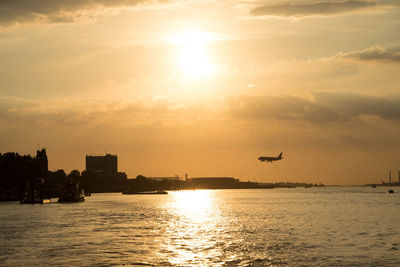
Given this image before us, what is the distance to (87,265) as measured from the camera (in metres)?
56.0

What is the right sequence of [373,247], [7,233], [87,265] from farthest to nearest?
[7,233], [373,247], [87,265]

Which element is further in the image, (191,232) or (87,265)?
(191,232)

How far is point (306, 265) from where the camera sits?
56625 mm

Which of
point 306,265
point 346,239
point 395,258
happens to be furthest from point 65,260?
point 346,239

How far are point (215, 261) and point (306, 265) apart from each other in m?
9.66

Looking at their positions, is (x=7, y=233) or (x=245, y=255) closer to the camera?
(x=245, y=255)

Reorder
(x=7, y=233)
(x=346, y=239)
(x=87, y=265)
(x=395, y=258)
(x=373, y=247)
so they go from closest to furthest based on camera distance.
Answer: (x=87, y=265), (x=395, y=258), (x=373, y=247), (x=346, y=239), (x=7, y=233)

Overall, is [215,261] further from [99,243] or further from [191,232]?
[191,232]

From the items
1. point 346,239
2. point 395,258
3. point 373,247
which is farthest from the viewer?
point 346,239

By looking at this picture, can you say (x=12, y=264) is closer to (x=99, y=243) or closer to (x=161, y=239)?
(x=99, y=243)

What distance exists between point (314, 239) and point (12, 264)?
44.7 metres

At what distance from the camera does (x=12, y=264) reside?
57156mm

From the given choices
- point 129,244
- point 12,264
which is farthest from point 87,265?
point 129,244

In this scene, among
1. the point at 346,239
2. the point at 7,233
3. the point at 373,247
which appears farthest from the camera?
the point at 7,233
